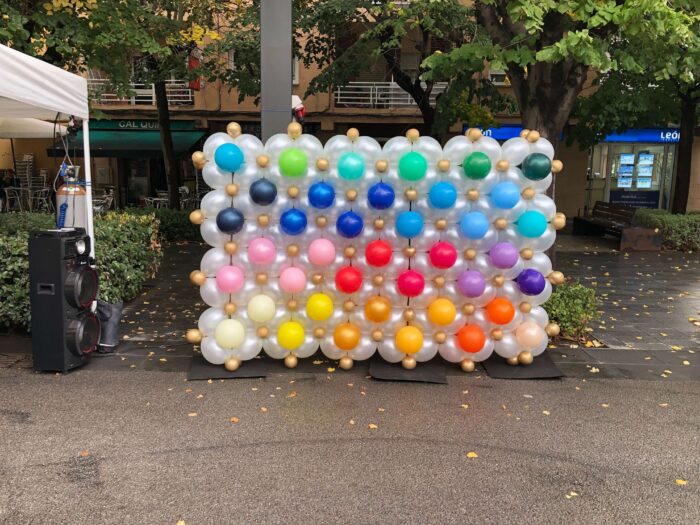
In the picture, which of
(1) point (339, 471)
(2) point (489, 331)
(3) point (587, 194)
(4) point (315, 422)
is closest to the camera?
(1) point (339, 471)

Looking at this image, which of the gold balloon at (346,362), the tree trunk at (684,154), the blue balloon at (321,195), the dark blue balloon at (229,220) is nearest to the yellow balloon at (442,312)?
the gold balloon at (346,362)

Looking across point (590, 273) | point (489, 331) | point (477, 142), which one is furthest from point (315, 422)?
point (590, 273)

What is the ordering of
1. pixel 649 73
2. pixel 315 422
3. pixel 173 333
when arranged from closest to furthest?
pixel 315 422 < pixel 173 333 < pixel 649 73

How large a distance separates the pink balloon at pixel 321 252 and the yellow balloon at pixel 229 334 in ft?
2.95

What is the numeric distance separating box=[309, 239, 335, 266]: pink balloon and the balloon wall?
12 mm

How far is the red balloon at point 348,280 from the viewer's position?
16.8 feet

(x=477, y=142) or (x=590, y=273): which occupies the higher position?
(x=477, y=142)

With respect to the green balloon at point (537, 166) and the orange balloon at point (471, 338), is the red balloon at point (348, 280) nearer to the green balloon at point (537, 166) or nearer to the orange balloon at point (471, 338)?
the orange balloon at point (471, 338)

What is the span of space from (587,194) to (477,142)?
653 inches

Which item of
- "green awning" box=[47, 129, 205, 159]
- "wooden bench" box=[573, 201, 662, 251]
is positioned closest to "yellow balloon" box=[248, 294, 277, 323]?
"wooden bench" box=[573, 201, 662, 251]

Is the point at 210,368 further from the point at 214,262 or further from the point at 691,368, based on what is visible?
the point at 691,368

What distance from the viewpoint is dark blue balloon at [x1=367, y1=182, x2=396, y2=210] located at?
497cm

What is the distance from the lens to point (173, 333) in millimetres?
6543

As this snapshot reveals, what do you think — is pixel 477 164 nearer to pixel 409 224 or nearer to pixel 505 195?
pixel 505 195
